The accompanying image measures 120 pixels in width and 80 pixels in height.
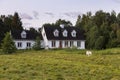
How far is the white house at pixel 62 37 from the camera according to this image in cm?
7188

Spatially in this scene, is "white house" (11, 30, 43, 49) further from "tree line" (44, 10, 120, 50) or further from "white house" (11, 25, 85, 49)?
"tree line" (44, 10, 120, 50)

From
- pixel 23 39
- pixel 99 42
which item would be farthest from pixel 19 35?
pixel 99 42

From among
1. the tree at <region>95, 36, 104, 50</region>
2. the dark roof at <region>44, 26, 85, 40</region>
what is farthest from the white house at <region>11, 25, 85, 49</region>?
the tree at <region>95, 36, 104, 50</region>

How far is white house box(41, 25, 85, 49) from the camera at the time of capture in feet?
236

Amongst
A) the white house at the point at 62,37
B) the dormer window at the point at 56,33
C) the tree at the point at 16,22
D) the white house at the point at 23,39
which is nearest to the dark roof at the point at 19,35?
the white house at the point at 23,39

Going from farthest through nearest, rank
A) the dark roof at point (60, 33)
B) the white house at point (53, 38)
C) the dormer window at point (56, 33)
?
the dormer window at point (56, 33) < the dark roof at point (60, 33) < the white house at point (53, 38)

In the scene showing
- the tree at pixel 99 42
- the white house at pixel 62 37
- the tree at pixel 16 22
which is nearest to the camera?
the tree at pixel 99 42

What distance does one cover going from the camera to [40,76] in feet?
60.4

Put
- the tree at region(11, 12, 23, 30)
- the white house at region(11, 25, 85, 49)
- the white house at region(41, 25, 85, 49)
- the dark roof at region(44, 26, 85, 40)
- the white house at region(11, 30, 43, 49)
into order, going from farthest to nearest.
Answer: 1. the tree at region(11, 12, 23, 30)
2. the dark roof at region(44, 26, 85, 40)
3. the white house at region(41, 25, 85, 49)
4. the white house at region(11, 25, 85, 49)
5. the white house at region(11, 30, 43, 49)

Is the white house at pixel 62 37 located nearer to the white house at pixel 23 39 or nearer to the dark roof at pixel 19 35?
the dark roof at pixel 19 35

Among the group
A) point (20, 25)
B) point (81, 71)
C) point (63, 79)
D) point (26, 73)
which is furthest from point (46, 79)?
point (20, 25)

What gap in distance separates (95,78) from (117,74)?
213cm

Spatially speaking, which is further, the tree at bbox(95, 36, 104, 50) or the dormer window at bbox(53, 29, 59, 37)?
the dormer window at bbox(53, 29, 59, 37)

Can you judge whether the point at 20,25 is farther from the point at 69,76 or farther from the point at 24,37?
the point at 69,76
